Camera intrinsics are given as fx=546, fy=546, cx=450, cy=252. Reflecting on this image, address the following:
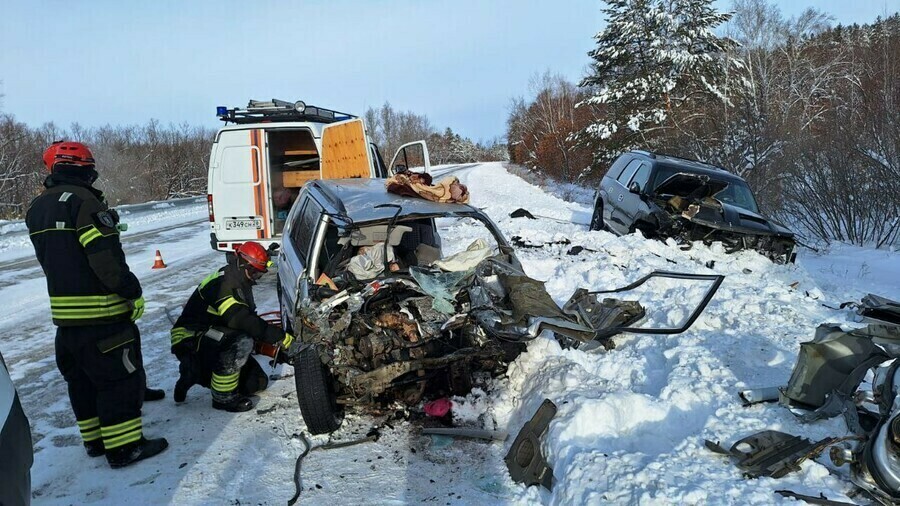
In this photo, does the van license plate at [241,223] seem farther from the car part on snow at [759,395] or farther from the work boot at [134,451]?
the car part on snow at [759,395]

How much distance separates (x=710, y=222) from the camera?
311 inches

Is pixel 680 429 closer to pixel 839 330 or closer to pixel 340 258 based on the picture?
pixel 839 330

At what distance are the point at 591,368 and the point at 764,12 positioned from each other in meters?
26.7

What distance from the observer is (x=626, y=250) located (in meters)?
8.36

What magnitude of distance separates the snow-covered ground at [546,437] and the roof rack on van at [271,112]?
11.7 ft

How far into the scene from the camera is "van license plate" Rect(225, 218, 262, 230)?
8164mm

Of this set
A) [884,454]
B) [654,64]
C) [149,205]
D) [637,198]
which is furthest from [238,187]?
[654,64]

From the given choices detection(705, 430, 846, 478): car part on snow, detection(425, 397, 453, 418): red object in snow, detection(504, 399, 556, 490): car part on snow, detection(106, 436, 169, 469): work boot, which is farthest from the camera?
detection(425, 397, 453, 418): red object in snow

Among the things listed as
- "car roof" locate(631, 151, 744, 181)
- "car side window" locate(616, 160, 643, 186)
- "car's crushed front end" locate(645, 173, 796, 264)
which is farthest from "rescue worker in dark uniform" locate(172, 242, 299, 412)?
"car side window" locate(616, 160, 643, 186)

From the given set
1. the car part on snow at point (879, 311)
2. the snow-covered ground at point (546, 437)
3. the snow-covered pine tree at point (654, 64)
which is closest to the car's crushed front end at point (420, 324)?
the snow-covered ground at point (546, 437)

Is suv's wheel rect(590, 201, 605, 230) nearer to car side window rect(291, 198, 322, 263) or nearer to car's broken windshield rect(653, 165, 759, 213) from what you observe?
car's broken windshield rect(653, 165, 759, 213)

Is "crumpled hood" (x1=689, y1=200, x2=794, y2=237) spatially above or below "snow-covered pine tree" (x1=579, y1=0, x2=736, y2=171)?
below

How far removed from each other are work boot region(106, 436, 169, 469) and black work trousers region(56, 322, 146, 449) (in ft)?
0.15

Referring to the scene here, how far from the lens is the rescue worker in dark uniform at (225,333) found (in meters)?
4.23
